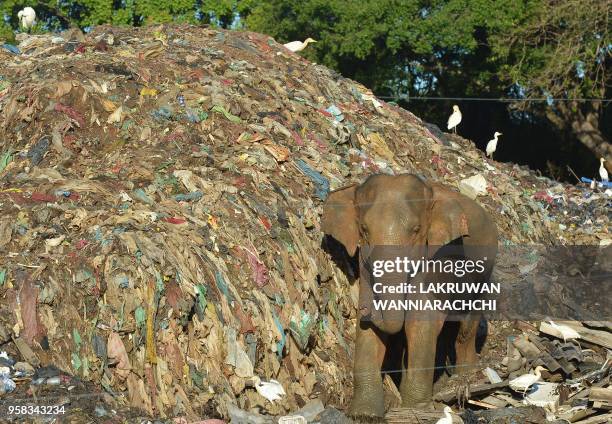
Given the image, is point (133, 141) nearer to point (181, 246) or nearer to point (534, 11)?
point (181, 246)

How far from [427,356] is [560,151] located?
25.5m

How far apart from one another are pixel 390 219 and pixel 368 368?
150 centimetres

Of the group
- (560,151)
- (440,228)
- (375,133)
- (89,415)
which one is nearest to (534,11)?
(560,151)

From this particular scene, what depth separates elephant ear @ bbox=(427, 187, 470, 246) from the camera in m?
11.4

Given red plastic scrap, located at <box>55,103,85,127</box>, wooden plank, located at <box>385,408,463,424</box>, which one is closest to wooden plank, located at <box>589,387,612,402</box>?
wooden plank, located at <box>385,408,463,424</box>

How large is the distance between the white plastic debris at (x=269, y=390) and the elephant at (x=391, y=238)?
2.37 ft

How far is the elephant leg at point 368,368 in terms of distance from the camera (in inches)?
435

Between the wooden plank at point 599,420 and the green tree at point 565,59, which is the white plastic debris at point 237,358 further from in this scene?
the green tree at point 565,59

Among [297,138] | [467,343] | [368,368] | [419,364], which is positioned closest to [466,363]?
[467,343]

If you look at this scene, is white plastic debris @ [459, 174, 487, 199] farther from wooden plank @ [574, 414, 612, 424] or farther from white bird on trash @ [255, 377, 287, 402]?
white bird on trash @ [255, 377, 287, 402]

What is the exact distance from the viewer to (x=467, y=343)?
42.1 ft

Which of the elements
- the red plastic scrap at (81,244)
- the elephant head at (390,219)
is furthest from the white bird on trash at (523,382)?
the red plastic scrap at (81,244)

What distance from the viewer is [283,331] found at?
11.5 metres

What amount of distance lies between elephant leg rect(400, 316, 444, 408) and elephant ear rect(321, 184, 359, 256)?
1.03 m
